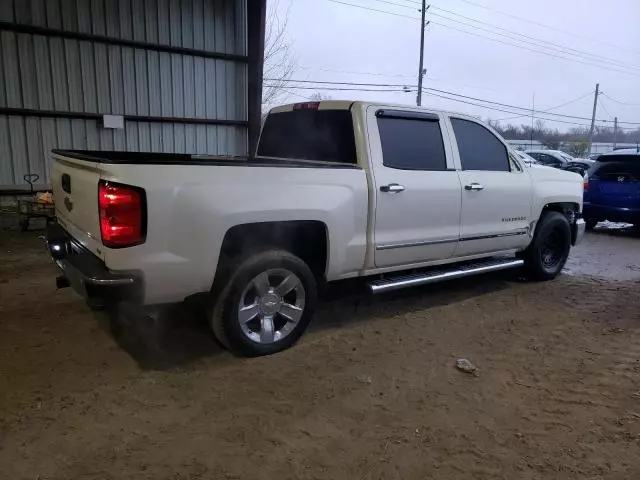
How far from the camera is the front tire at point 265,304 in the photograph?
3697mm

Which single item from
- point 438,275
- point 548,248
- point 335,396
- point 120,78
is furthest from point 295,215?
point 120,78

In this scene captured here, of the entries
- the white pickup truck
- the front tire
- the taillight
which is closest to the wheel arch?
the white pickup truck

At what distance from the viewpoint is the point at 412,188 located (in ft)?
14.8

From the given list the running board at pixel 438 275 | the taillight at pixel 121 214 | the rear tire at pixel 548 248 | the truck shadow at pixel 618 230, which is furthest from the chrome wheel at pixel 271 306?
the truck shadow at pixel 618 230

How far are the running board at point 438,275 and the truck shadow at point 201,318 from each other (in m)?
0.21

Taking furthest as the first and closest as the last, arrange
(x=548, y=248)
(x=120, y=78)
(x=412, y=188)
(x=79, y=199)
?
1. (x=120, y=78)
2. (x=548, y=248)
3. (x=412, y=188)
4. (x=79, y=199)

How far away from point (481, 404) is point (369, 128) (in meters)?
2.36

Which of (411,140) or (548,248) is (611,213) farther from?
(411,140)

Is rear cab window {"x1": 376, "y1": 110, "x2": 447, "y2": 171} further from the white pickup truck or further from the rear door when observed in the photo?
the rear door

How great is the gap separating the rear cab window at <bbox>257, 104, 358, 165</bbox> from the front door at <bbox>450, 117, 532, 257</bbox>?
4.18 ft

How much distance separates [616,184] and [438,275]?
7.01 metres

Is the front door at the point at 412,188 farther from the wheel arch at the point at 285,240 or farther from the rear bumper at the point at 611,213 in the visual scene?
the rear bumper at the point at 611,213

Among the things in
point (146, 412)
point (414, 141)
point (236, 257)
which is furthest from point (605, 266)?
point (146, 412)

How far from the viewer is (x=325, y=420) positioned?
3.07 meters
